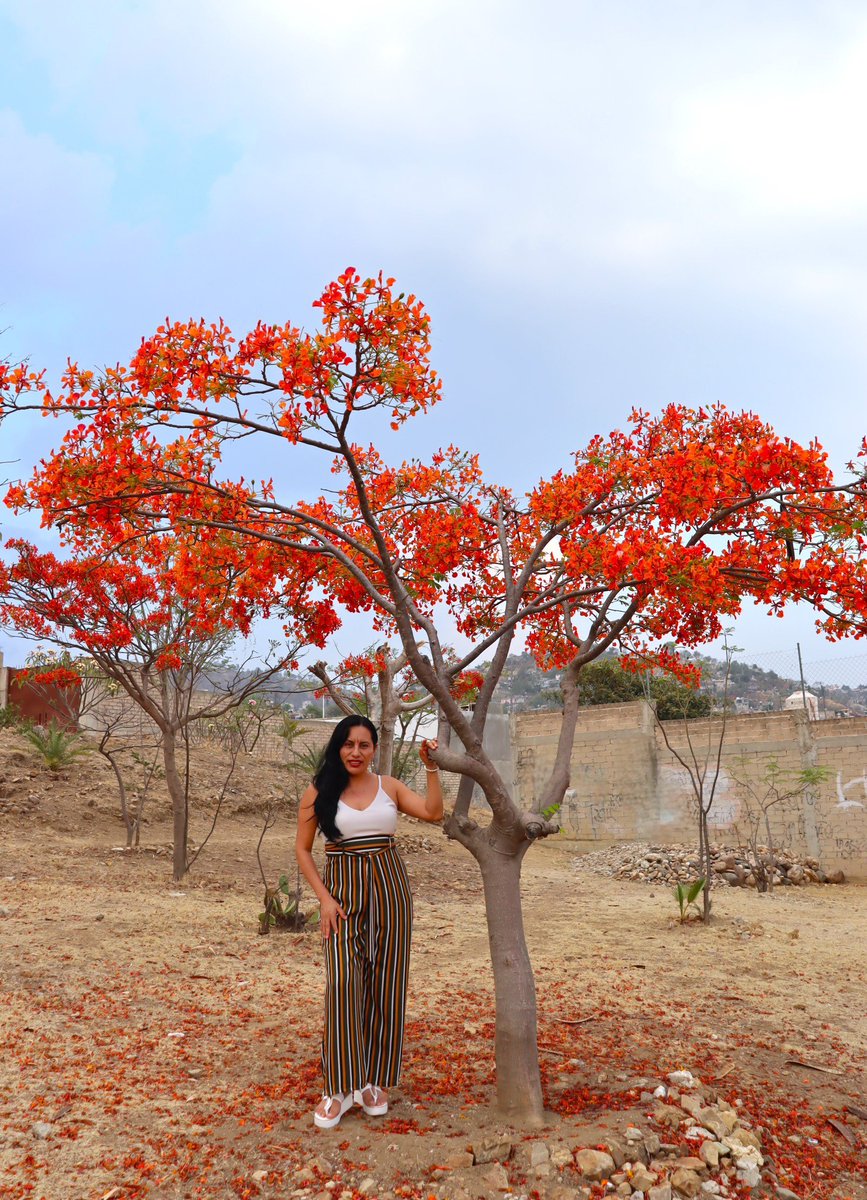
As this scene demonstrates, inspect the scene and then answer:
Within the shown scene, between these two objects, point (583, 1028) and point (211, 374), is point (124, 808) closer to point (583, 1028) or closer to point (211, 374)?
point (583, 1028)

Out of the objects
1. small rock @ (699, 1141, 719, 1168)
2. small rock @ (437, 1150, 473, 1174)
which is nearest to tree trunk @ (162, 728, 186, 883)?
small rock @ (437, 1150, 473, 1174)

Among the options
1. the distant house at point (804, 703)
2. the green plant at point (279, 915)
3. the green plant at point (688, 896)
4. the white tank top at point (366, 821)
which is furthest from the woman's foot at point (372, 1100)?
the distant house at point (804, 703)

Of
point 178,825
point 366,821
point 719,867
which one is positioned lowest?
point 719,867

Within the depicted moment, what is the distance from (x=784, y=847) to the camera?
48.6 feet

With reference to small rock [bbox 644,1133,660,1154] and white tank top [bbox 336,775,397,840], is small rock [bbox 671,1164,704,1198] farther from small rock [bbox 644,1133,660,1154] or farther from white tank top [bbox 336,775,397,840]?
white tank top [bbox 336,775,397,840]

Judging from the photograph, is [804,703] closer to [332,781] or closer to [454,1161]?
[332,781]

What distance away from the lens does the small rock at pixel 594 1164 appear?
297cm

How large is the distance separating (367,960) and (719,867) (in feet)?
37.5

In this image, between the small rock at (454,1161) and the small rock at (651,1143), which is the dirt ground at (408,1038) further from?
the small rock at (651,1143)

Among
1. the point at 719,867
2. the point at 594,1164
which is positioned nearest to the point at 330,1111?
the point at 594,1164

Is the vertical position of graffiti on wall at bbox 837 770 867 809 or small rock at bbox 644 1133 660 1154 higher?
graffiti on wall at bbox 837 770 867 809

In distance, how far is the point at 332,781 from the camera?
3.63 metres

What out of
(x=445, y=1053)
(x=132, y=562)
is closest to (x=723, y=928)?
(x=445, y=1053)

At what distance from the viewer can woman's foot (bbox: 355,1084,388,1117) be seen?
348cm
